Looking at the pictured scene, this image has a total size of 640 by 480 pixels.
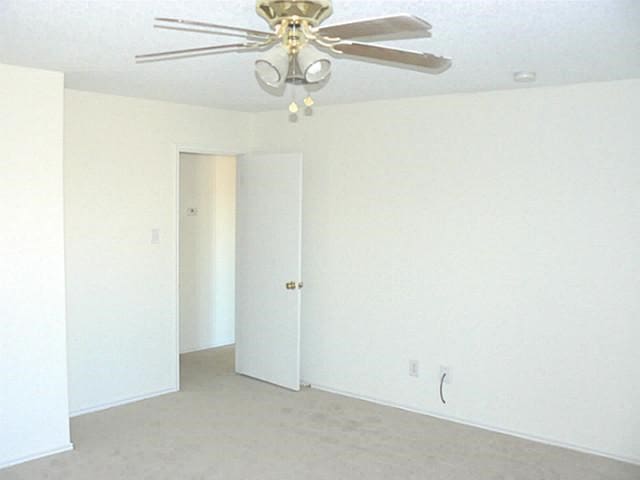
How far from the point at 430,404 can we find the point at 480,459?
789 millimetres

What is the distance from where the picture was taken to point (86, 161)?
4.43 m

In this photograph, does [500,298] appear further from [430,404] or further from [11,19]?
[11,19]

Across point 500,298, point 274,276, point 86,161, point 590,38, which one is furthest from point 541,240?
point 86,161

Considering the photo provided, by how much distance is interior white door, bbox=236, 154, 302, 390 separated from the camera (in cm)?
508

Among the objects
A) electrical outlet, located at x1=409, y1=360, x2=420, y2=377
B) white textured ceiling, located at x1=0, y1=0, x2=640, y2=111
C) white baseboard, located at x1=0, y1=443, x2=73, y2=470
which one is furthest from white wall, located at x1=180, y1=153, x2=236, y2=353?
electrical outlet, located at x1=409, y1=360, x2=420, y2=377

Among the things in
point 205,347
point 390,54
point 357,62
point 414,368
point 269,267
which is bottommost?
point 205,347

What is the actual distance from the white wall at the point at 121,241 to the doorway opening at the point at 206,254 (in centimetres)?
124

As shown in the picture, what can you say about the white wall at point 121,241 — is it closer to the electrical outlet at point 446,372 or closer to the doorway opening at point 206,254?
the doorway opening at point 206,254

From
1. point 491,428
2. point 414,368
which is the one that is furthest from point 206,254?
point 491,428

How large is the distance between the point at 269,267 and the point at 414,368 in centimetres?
146

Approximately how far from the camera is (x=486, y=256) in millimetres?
4223

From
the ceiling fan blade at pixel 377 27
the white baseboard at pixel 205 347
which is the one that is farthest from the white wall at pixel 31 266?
the white baseboard at pixel 205 347

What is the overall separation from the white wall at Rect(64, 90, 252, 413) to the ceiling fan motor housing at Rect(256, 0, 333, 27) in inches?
114

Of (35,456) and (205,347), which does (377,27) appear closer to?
(35,456)
